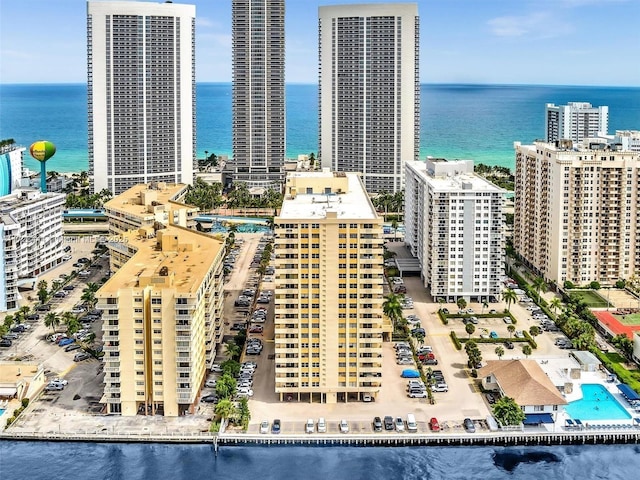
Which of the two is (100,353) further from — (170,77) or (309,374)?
(170,77)

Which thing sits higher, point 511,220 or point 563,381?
point 511,220

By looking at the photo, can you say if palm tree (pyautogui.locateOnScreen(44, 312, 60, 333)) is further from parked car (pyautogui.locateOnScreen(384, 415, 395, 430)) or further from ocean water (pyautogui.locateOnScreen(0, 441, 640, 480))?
parked car (pyautogui.locateOnScreen(384, 415, 395, 430))

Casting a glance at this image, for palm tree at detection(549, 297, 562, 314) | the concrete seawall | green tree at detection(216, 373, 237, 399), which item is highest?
palm tree at detection(549, 297, 562, 314)

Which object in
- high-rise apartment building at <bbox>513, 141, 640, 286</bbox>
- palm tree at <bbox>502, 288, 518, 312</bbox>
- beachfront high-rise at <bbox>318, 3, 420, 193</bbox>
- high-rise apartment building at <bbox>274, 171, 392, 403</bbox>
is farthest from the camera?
beachfront high-rise at <bbox>318, 3, 420, 193</bbox>

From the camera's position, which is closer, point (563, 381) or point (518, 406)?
point (518, 406)

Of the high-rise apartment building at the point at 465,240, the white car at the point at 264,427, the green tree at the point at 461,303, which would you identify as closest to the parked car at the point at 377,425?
the white car at the point at 264,427

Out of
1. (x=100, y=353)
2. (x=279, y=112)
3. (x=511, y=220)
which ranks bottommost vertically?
(x=100, y=353)

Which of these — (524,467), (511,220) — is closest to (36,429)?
(524,467)

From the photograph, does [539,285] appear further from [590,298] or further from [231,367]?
[231,367]

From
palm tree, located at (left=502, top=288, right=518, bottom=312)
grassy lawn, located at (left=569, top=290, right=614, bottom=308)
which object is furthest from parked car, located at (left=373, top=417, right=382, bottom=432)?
grassy lawn, located at (left=569, top=290, right=614, bottom=308)
